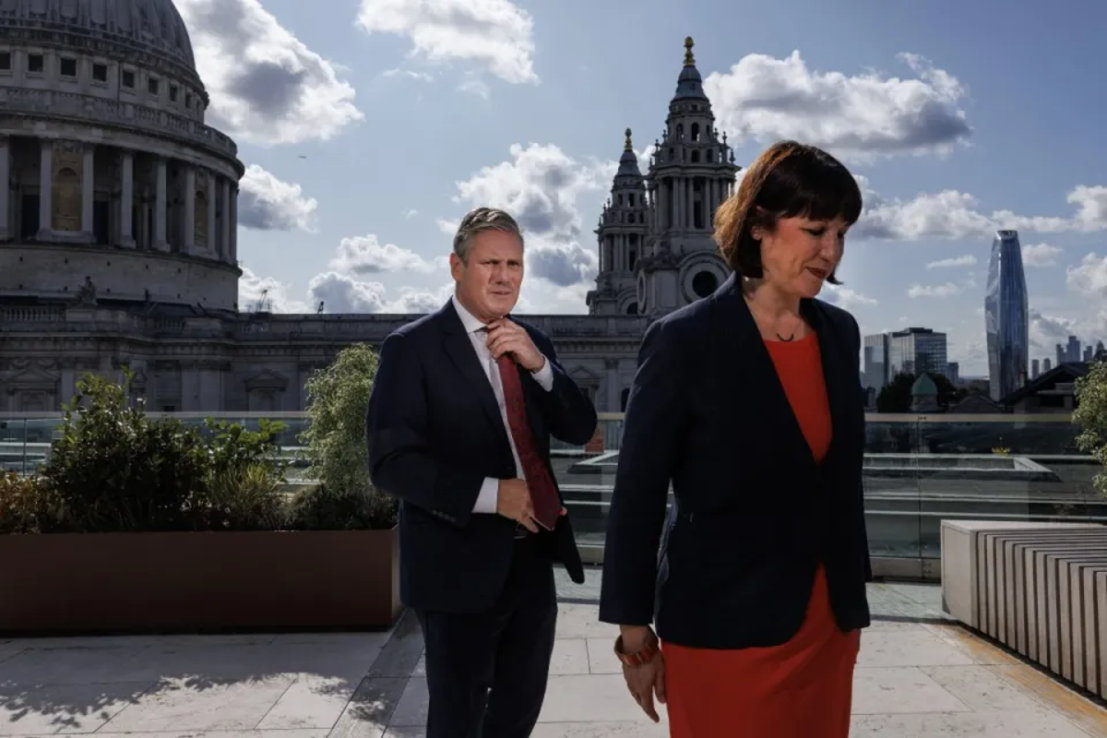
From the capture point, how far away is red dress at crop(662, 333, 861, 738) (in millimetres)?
2732

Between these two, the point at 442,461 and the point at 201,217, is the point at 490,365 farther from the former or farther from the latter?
the point at 201,217

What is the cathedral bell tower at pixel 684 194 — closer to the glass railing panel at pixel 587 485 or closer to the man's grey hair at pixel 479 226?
the glass railing panel at pixel 587 485

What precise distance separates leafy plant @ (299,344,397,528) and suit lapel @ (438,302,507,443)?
13.8ft

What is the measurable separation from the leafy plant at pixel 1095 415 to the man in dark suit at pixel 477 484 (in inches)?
273

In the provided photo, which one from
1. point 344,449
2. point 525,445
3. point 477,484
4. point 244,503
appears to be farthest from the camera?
point 344,449

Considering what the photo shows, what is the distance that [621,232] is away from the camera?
101m

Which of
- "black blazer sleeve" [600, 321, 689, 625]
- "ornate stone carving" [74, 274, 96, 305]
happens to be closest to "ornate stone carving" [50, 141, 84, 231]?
"ornate stone carving" [74, 274, 96, 305]

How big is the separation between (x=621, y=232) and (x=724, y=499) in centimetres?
10003

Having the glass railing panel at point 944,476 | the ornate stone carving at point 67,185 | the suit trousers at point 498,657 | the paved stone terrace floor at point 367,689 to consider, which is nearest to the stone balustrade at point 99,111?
the ornate stone carving at point 67,185

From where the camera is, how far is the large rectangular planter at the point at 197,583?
7.43m

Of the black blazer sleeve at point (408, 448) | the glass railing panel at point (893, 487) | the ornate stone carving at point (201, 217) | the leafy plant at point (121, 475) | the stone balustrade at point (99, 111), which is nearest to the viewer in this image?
the black blazer sleeve at point (408, 448)

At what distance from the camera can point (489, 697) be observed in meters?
3.84

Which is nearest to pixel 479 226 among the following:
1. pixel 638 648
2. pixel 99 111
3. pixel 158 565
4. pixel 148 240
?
pixel 638 648

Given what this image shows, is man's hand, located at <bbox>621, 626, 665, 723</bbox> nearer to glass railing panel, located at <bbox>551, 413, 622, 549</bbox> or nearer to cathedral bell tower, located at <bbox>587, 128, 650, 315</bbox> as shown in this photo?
glass railing panel, located at <bbox>551, 413, 622, 549</bbox>
